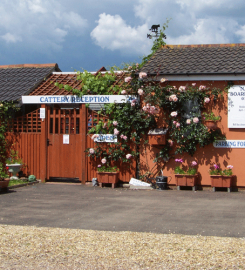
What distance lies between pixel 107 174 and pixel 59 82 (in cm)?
428

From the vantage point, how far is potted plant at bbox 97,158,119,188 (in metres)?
14.2

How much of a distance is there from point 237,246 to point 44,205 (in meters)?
5.47

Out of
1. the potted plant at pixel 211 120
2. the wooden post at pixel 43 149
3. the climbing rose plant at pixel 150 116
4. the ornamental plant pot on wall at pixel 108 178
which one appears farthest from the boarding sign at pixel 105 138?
the potted plant at pixel 211 120

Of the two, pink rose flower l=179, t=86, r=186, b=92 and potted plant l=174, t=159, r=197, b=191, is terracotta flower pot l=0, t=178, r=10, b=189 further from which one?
pink rose flower l=179, t=86, r=186, b=92

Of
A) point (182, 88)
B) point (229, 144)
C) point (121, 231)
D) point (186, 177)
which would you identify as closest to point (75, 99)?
point (182, 88)

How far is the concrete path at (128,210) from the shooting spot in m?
7.95

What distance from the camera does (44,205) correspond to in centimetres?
1055

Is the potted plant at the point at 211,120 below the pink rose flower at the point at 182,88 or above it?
below

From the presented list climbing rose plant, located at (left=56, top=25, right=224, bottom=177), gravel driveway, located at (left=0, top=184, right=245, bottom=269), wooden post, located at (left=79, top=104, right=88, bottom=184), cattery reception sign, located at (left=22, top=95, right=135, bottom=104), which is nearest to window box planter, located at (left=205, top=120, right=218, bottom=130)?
climbing rose plant, located at (left=56, top=25, right=224, bottom=177)

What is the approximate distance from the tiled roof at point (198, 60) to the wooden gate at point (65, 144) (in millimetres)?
2955

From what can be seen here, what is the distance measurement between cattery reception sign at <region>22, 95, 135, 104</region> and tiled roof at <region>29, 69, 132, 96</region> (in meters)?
0.33

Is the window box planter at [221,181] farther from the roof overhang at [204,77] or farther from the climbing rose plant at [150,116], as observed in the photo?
the roof overhang at [204,77]

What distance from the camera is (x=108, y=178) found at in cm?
1427

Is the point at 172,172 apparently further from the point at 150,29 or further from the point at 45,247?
the point at 150,29
